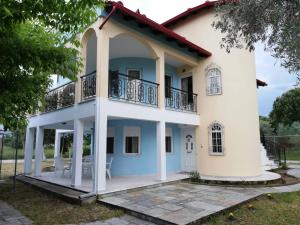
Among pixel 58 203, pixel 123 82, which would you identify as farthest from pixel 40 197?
pixel 123 82

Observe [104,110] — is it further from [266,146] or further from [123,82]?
[266,146]

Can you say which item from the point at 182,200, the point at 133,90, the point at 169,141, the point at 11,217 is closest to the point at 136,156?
the point at 169,141

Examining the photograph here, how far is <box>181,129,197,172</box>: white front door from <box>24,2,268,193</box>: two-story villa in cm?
5

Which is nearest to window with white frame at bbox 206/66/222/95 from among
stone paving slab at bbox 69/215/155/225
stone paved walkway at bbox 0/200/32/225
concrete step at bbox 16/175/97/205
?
concrete step at bbox 16/175/97/205

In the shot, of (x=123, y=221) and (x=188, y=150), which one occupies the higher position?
(x=188, y=150)

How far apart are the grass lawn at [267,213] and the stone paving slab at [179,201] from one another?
285 mm

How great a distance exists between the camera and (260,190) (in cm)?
1006

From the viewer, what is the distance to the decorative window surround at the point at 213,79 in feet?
44.2

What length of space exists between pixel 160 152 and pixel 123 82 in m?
A: 3.50

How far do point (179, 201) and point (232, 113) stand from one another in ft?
21.0

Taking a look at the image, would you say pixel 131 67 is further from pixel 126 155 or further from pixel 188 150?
pixel 188 150

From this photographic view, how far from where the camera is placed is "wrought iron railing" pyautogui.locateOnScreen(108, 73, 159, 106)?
431 inches

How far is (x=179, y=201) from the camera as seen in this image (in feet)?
26.8

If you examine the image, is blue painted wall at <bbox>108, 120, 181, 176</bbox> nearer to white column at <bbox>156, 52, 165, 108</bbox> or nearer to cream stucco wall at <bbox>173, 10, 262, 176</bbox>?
white column at <bbox>156, 52, 165, 108</bbox>
